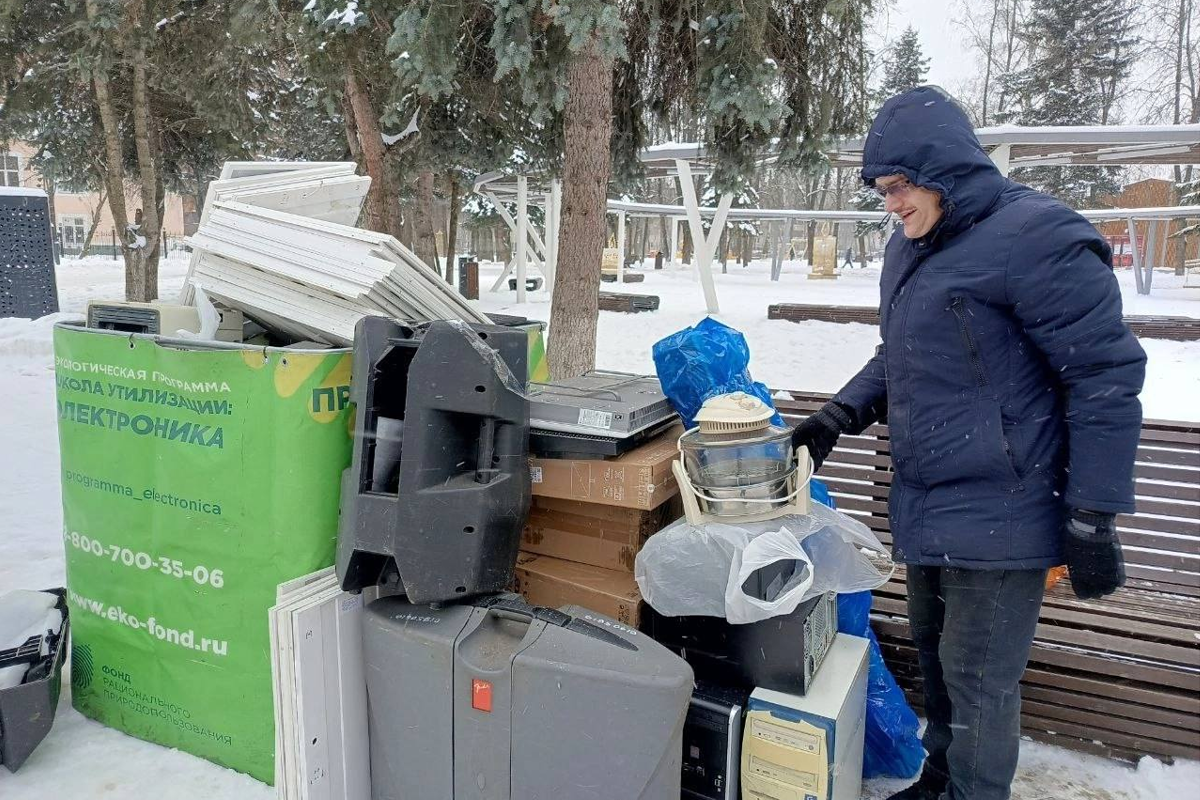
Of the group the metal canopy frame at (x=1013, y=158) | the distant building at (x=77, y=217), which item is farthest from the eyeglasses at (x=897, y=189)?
the distant building at (x=77, y=217)

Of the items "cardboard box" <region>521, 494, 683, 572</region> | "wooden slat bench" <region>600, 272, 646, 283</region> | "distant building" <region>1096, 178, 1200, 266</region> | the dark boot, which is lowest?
the dark boot

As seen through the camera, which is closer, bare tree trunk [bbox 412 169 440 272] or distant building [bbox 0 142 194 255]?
bare tree trunk [bbox 412 169 440 272]

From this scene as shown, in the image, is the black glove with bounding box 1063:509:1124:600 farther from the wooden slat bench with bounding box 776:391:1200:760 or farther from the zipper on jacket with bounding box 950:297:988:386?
the wooden slat bench with bounding box 776:391:1200:760

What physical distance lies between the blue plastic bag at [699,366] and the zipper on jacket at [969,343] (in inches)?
31.3

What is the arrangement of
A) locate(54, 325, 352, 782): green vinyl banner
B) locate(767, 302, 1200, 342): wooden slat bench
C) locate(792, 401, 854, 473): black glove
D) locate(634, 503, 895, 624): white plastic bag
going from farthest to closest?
locate(767, 302, 1200, 342): wooden slat bench → locate(792, 401, 854, 473): black glove → locate(54, 325, 352, 782): green vinyl banner → locate(634, 503, 895, 624): white plastic bag

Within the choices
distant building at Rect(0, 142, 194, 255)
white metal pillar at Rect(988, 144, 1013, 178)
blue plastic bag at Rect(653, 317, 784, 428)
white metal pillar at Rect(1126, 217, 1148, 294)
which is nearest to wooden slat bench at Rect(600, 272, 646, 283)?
white metal pillar at Rect(1126, 217, 1148, 294)

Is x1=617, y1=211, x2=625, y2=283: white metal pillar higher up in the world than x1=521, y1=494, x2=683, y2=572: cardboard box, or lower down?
higher up

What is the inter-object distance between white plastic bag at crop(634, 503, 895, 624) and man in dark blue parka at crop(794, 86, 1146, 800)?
196mm

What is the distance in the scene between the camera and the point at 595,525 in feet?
8.09

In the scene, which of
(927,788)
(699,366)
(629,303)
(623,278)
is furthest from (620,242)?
(927,788)

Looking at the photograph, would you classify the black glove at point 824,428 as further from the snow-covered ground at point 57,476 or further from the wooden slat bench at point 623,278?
the wooden slat bench at point 623,278

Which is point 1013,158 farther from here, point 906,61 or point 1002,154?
point 906,61

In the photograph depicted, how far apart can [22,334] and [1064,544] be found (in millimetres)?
11538

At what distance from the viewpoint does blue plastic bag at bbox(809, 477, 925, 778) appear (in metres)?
2.51
